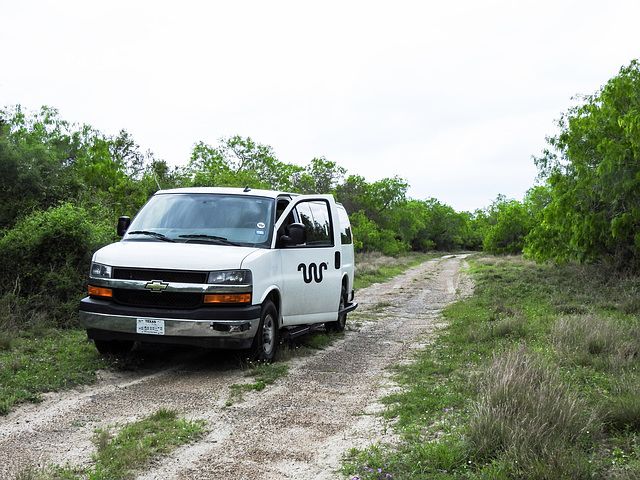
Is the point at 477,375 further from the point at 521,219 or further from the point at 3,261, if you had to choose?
the point at 521,219

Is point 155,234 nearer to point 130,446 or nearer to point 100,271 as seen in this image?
point 100,271

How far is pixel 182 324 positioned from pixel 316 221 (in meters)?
3.36

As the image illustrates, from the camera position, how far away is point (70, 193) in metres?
14.5

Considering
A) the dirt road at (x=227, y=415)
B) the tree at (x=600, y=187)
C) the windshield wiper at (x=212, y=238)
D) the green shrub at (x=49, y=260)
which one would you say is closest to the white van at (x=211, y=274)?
the windshield wiper at (x=212, y=238)

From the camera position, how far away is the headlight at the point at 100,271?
22.9 feet

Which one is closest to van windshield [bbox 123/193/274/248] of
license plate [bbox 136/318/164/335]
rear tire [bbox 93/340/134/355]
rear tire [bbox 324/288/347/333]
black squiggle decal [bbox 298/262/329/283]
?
black squiggle decal [bbox 298/262/329/283]

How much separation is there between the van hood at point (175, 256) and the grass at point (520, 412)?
2446 millimetres

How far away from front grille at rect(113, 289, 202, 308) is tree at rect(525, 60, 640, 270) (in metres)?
11.1

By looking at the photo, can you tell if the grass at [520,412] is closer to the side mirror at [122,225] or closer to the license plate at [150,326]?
the license plate at [150,326]

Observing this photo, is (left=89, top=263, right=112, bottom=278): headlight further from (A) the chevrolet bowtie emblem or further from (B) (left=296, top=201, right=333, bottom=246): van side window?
(B) (left=296, top=201, right=333, bottom=246): van side window

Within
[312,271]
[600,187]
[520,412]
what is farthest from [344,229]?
[600,187]

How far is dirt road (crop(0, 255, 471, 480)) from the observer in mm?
4160

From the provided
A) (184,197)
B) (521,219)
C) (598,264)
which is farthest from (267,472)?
(521,219)

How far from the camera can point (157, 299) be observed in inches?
269
